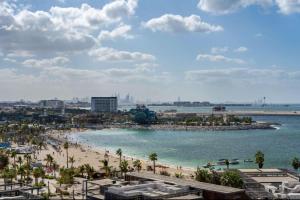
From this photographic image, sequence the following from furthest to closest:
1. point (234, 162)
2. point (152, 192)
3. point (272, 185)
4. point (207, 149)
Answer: point (207, 149)
point (234, 162)
point (272, 185)
point (152, 192)

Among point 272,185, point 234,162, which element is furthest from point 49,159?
point 272,185

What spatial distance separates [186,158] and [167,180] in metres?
60.3

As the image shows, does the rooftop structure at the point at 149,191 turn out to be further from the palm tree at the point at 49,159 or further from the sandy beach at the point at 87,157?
the palm tree at the point at 49,159

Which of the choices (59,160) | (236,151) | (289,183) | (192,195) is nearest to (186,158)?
(236,151)

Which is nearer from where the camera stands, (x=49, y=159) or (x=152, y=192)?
(x=152, y=192)

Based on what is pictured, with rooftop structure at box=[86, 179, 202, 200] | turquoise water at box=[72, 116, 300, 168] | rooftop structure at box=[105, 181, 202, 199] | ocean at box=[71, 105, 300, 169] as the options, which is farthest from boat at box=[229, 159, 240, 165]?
rooftop structure at box=[105, 181, 202, 199]

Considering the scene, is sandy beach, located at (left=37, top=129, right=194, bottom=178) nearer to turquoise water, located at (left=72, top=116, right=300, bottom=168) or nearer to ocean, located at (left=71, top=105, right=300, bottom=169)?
ocean, located at (left=71, top=105, right=300, bottom=169)

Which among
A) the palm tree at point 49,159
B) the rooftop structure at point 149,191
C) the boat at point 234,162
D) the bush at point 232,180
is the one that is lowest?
the boat at point 234,162

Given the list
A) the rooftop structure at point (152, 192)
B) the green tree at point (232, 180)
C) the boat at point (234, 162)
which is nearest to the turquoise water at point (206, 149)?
the boat at point (234, 162)

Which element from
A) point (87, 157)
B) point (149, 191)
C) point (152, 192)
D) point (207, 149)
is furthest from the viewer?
point (207, 149)

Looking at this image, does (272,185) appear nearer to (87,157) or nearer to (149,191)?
(149,191)

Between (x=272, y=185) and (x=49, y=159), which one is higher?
(x=49, y=159)

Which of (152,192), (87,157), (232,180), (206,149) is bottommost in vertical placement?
(87,157)

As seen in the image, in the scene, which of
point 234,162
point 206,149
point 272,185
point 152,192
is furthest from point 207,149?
point 152,192
